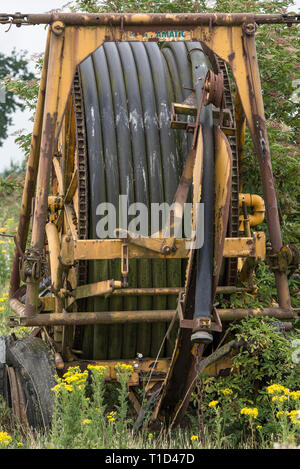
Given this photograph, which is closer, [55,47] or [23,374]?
[55,47]

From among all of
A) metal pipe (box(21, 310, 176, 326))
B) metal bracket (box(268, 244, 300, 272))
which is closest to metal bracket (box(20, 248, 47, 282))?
metal pipe (box(21, 310, 176, 326))

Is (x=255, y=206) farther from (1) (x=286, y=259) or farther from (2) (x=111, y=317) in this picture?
(2) (x=111, y=317)

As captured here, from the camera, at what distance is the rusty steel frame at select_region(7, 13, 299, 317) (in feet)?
15.1

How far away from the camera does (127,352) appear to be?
209 inches

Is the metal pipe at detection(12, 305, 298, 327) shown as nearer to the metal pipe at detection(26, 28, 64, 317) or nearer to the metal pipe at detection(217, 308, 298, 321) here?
the metal pipe at detection(217, 308, 298, 321)

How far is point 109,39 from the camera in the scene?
4.62 meters

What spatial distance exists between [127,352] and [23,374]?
2.35 ft

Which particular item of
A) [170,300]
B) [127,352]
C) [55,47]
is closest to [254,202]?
[170,300]

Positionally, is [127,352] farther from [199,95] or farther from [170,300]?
[199,95]

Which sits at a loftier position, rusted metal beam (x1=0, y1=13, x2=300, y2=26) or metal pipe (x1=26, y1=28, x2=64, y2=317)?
rusted metal beam (x1=0, y1=13, x2=300, y2=26)

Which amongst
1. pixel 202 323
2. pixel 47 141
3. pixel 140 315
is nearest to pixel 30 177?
pixel 47 141

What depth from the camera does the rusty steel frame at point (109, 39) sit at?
4605 mm
